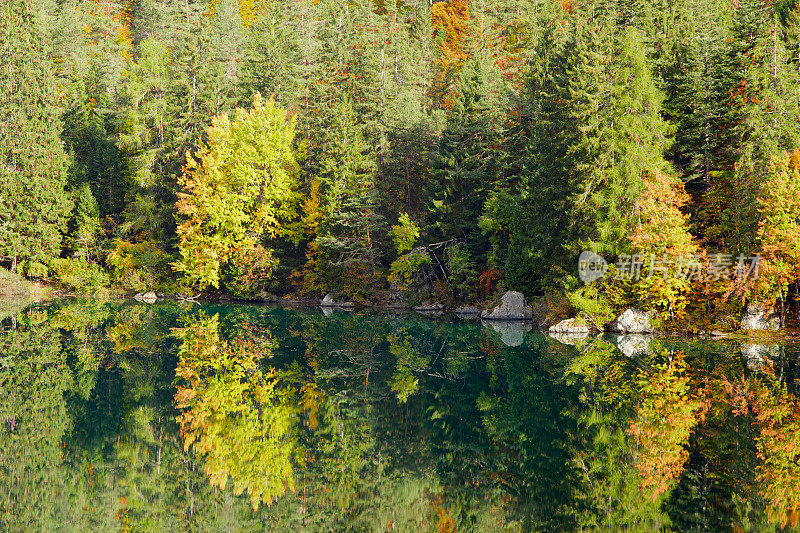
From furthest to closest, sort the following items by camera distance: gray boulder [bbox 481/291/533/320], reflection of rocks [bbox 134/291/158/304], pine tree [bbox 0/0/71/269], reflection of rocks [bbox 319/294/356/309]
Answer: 1. pine tree [bbox 0/0/71/269]
2. reflection of rocks [bbox 134/291/158/304]
3. reflection of rocks [bbox 319/294/356/309]
4. gray boulder [bbox 481/291/533/320]

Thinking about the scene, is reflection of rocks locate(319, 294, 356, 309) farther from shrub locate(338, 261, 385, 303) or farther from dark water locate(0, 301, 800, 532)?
dark water locate(0, 301, 800, 532)

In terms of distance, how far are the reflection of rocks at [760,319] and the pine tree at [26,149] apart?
44.5 metres

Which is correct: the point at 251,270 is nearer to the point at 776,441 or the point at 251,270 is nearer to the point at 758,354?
the point at 758,354

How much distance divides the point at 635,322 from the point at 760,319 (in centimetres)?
488

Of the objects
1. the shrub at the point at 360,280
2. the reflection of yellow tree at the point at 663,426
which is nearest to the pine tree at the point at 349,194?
the shrub at the point at 360,280

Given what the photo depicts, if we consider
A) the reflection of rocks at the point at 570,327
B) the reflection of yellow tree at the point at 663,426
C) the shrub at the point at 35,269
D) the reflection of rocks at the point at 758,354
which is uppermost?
the reflection of yellow tree at the point at 663,426

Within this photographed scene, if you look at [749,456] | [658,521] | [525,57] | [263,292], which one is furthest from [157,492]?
[525,57]

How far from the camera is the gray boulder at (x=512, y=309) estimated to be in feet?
126

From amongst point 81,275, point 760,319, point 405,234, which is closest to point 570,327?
point 760,319

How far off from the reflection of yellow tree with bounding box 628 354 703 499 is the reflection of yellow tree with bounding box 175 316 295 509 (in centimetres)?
636

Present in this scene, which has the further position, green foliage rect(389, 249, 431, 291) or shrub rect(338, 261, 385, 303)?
shrub rect(338, 261, 385, 303)

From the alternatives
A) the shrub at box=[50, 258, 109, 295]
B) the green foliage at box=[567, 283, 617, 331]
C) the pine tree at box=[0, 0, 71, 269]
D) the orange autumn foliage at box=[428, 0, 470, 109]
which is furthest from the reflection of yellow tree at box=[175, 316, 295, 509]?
the pine tree at box=[0, 0, 71, 269]

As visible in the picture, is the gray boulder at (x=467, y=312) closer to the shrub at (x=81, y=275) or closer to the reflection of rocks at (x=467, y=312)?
the reflection of rocks at (x=467, y=312)

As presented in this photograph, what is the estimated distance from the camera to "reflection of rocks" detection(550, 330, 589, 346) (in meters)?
30.1
